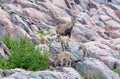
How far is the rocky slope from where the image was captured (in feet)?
87.5

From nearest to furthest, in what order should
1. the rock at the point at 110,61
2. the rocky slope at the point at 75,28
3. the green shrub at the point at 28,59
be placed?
1. the green shrub at the point at 28,59
2. the rocky slope at the point at 75,28
3. the rock at the point at 110,61

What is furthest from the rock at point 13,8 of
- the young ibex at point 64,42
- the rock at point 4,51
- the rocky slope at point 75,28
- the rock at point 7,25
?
the rock at point 4,51

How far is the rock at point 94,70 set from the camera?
2667cm

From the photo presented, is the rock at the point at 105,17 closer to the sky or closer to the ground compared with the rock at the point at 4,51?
closer to the ground

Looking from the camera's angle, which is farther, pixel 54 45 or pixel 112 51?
pixel 112 51

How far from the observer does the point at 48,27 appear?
41531 mm

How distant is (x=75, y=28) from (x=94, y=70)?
49.8 feet

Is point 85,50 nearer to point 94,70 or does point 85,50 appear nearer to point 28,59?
point 94,70

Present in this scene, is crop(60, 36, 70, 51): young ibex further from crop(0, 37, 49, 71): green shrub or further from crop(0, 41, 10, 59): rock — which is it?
crop(0, 37, 49, 71): green shrub

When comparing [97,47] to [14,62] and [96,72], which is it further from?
[14,62]

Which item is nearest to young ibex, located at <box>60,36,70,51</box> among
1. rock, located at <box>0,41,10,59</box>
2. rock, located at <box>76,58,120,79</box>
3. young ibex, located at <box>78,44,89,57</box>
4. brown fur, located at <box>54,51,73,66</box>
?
young ibex, located at <box>78,44,89,57</box>

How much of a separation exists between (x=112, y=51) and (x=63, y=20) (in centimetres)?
1182

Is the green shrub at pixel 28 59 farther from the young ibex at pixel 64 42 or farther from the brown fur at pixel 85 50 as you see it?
the brown fur at pixel 85 50

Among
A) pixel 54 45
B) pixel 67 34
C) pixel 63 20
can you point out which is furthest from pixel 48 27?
pixel 54 45
